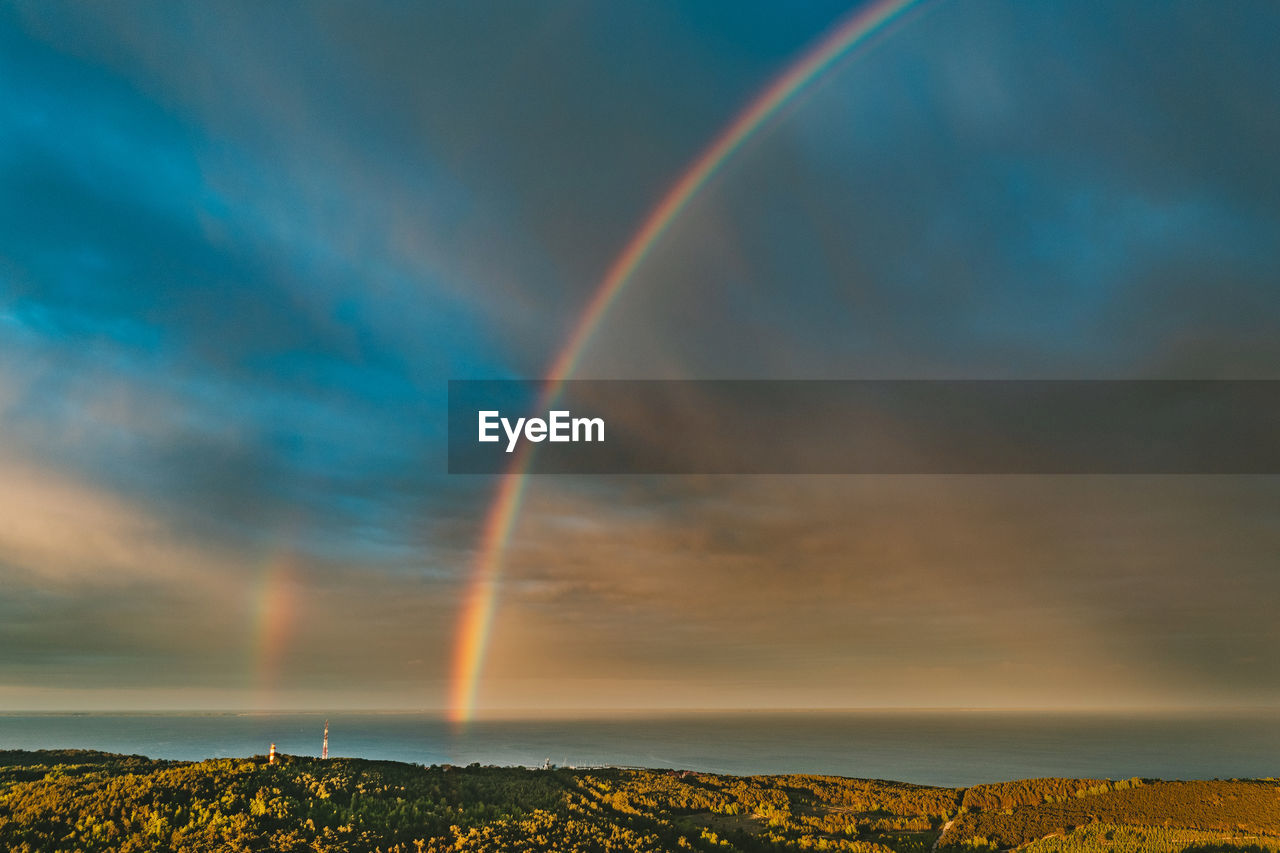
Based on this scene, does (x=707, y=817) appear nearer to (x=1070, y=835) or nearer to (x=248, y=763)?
(x=1070, y=835)

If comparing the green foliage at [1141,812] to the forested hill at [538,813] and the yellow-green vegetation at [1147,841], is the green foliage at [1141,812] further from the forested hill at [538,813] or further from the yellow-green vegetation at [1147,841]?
the yellow-green vegetation at [1147,841]

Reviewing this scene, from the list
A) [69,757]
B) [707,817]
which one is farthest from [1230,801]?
[69,757]

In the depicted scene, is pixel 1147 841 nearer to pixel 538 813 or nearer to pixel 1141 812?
pixel 1141 812

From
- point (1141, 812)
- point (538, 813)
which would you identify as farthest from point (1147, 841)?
point (538, 813)

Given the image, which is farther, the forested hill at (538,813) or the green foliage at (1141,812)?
the green foliage at (1141,812)

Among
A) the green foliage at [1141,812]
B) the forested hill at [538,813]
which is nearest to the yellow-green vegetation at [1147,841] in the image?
the forested hill at [538,813]

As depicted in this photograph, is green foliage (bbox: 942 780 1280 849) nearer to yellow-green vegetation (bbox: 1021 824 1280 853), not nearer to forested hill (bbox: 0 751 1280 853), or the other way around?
forested hill (bbox: 0 751 1280 853)

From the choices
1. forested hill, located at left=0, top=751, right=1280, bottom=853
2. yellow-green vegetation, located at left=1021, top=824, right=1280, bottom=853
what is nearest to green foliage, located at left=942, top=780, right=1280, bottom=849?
forested hill, located at left=0, top=751, right=1280, bottom=853

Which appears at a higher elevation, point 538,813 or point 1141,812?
point 538,813
